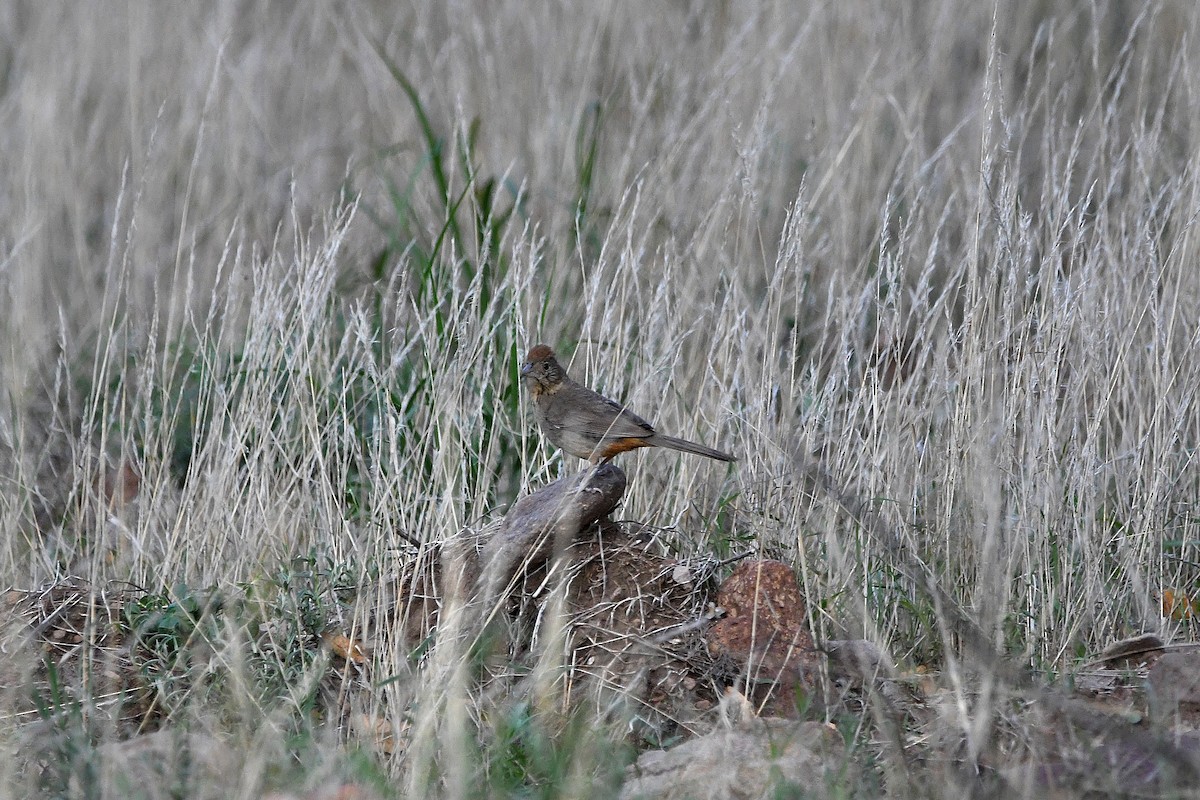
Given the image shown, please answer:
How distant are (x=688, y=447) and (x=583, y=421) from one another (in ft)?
1.26

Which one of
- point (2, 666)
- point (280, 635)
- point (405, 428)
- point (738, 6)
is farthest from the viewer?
point (738, 6)

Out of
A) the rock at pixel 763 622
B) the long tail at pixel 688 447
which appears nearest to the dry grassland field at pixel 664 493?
the rock at pixel 763 622

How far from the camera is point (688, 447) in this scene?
12.8ft

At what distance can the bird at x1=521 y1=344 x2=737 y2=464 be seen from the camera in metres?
4.00

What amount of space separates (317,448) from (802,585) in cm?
157

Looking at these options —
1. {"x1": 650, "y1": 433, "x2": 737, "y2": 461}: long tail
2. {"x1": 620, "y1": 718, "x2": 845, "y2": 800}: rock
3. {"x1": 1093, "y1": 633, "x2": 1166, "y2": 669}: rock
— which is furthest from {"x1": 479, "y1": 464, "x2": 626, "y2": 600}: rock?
{"x1": 1093, "y1": 633, "x2": 1166, "y2": 669}: rock

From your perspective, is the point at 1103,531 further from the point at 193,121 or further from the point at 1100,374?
the point at 193,121

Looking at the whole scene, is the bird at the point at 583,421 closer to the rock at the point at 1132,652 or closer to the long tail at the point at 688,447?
the long tail at the point at 688,447

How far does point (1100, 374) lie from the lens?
13.0 ft

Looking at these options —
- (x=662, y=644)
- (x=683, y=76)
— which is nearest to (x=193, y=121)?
(x=683, y=76)

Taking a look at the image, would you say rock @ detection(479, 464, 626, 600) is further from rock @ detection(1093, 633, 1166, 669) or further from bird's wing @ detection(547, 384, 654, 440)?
rock @ detection(1093, 633, 1166, 669)

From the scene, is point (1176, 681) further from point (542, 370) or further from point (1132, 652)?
point (542, 370)

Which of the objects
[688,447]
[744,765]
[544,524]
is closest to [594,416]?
[688,447]

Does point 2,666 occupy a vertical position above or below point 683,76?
below
